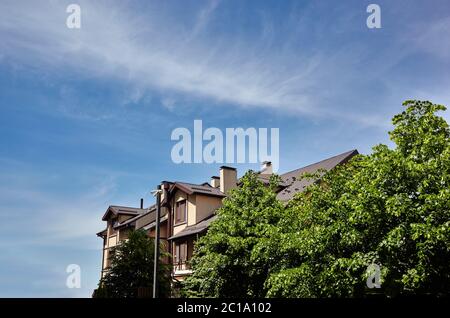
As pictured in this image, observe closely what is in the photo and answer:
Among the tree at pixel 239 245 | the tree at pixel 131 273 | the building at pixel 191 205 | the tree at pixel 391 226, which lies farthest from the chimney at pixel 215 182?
the tree at pixel 391 226

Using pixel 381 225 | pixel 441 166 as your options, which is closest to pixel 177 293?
pixel 381 225

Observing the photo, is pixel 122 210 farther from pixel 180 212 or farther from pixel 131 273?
pixel 131 273

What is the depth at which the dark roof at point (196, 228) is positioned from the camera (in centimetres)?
2912

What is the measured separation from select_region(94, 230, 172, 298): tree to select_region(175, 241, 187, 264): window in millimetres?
4060

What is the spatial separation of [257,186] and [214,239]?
3685mm

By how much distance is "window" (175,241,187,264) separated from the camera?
31.6 meters

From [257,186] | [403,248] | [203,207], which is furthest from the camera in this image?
[203,207]

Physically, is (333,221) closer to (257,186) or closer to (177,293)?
(257,186)

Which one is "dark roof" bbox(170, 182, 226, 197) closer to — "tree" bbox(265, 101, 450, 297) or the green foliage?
the green foliage

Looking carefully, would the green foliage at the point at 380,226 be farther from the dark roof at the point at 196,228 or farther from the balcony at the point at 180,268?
the balcony at the point at 180,268

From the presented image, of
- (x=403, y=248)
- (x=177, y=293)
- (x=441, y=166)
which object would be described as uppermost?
(x=441, y=166)

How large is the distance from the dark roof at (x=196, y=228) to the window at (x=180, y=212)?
1331 mm

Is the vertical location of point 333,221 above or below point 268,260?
above

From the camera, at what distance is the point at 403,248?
1300 centimetres
